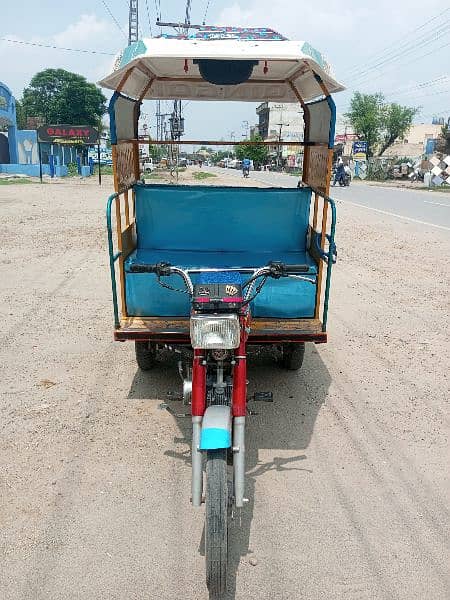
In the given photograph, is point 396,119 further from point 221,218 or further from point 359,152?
point 221,218

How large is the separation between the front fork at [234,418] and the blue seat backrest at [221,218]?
2642 millimetres

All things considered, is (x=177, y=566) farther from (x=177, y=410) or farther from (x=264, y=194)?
(x=264, y=194)

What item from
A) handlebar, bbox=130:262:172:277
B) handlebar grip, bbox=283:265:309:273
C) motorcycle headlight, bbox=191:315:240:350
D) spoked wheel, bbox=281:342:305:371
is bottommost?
spoked wheel, bbox=281:342:305:371

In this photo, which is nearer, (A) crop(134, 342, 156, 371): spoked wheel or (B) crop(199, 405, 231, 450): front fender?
(B) crop(199, 405, 231, 450): front fender

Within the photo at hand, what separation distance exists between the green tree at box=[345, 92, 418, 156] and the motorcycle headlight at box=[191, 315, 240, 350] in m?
59.3

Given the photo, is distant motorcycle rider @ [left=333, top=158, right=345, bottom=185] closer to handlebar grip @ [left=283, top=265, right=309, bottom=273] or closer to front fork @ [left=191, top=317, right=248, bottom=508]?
handlebar grip @ [left=283, top=265, right=309, bottom=273]

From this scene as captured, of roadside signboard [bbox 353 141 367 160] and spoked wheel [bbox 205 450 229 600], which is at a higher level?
roadside signboard [bbox 353 141 367 160]

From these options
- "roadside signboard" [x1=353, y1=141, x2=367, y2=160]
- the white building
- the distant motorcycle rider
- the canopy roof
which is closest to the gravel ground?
the canopy roof

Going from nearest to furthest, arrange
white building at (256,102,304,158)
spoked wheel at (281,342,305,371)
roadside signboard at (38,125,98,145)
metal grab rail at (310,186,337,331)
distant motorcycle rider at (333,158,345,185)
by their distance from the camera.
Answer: metal grab rail at (310,186,337,331)
spoked wheel at (281,342,305,371)
distant motorcycle rider at (333,158,345,185)
white building at (256,102,304,158)
roadside signboard at (38,125,98,145)

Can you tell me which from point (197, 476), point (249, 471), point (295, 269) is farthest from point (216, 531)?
point (295, 269)

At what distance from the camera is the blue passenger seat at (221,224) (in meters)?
5.45

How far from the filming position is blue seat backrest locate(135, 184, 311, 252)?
550 cm

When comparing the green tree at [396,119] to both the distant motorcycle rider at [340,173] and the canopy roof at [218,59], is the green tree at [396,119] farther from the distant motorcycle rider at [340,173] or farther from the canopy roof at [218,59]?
the canopy roof at [218,59]

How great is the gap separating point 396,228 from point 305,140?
9483mm
